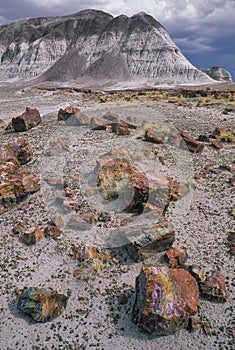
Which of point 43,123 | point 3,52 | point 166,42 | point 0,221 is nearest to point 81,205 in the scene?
point 0,221

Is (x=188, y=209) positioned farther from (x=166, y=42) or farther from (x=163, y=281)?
(x=166, y=42)

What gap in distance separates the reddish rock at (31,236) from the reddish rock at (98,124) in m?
7.64

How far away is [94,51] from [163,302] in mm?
74382

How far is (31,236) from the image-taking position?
267 inches

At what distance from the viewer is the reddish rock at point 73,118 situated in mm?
14836

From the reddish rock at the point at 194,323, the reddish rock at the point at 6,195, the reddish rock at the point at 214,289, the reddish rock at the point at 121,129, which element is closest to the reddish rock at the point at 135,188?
the reddish rock at the point at 214,289

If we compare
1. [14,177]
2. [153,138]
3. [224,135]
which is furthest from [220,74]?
[14,177]

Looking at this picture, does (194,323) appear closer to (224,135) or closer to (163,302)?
(163,302)

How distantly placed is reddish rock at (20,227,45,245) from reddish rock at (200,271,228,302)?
3663 mm

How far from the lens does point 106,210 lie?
7594 mm

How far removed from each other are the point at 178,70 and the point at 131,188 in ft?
189

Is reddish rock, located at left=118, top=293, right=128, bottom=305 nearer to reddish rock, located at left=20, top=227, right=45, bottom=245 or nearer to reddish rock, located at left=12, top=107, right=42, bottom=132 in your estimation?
reddish rock, located at left=20, top=227, right=45, bottom=245

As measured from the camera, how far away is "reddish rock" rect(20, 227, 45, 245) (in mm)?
6773

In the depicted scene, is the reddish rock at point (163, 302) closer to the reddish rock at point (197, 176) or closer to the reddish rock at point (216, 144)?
the reddish rock at point (197, 176)
